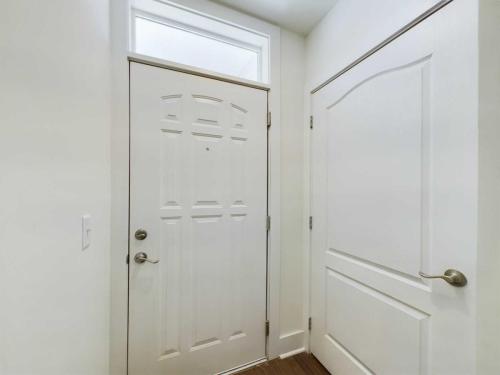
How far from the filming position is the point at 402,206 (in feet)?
3.32

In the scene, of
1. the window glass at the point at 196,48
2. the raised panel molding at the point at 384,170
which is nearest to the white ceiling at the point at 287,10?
the window glass at the point at 196,48

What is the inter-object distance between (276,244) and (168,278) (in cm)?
76

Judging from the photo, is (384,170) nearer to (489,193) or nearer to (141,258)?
(489,193)

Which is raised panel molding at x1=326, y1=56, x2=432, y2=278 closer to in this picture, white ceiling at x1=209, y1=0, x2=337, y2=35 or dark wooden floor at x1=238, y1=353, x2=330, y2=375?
white ceiling at x1=209, y1=0, x2=337, y2=35

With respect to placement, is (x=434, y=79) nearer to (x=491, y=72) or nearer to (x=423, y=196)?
(x=491, y=72)

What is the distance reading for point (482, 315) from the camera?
2.49 ft

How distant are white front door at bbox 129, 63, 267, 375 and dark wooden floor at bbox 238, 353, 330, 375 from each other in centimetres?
7

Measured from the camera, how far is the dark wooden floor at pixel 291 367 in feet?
4.78

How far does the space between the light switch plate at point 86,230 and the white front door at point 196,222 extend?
0.42 m

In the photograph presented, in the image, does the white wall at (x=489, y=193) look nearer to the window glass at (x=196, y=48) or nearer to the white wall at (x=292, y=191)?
the white wall at (x=292, y=191)

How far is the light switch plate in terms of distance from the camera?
2.55 ft

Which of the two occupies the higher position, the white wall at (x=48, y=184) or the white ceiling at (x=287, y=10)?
the white ceiling at (x=287, y=10)

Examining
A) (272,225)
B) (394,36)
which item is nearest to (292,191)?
(272,225)

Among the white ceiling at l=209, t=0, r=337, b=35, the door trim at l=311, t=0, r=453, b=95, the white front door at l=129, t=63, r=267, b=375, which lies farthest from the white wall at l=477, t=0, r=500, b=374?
the white front door at l=129, t=63, r=267, b=375
